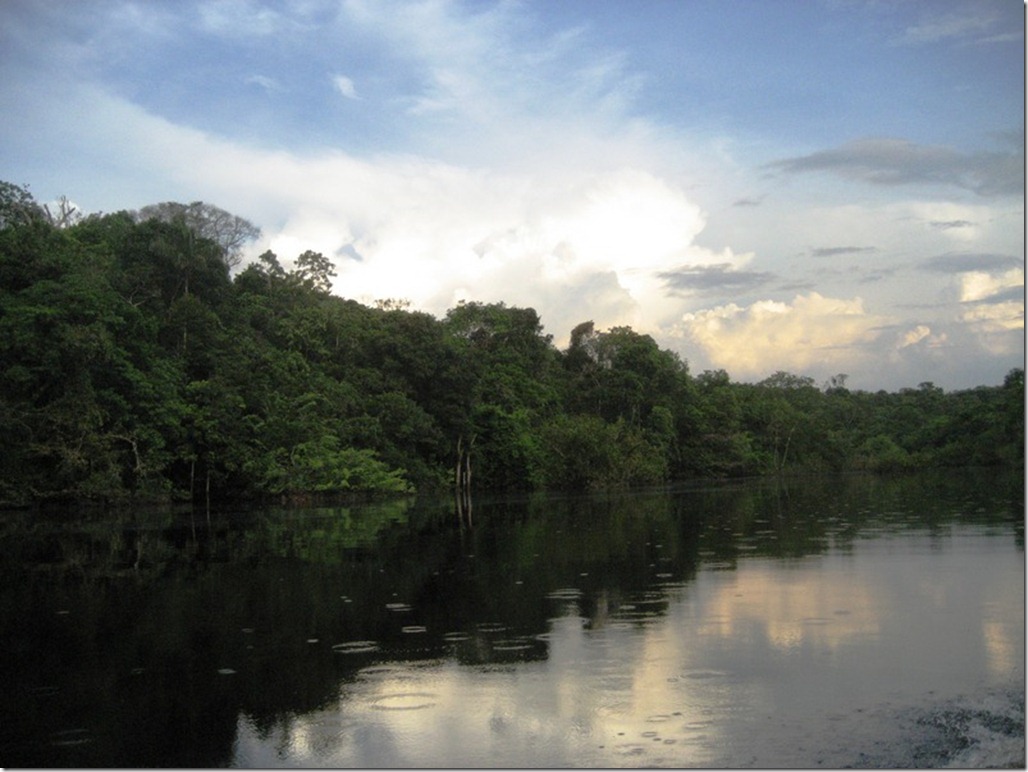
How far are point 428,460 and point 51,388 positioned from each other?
2222cm

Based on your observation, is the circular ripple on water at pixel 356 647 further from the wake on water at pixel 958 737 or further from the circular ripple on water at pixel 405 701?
the wake on water at pixel 958 737

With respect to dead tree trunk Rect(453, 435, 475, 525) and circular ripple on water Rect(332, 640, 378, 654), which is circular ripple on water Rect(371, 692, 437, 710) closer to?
circular ripple on water Rect(332, 640, 378, 654)

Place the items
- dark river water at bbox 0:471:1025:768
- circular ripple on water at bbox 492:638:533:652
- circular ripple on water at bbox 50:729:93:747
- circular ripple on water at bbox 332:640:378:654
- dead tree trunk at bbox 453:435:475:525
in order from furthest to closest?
1. dead tree trunk at bbox 453:435:475:525
2. circular ripple on water at bbox 332:640:378:654
3. circular ripple on water at bbox 492:638:533:652
4. circular ripple on water at bbox 50:729:93:747
5. dark river water at bbox 0:471:1025:768

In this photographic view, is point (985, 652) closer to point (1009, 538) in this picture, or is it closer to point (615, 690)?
point (615, 690)

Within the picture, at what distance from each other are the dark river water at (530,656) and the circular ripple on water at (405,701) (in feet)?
0.09

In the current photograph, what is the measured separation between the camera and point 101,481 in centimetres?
3478

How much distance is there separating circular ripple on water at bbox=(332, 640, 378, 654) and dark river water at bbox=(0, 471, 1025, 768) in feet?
0.16

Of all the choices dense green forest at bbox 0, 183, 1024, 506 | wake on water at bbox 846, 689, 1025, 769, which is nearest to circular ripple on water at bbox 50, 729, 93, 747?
wake on water at bbox 846, 689, 1025, 769

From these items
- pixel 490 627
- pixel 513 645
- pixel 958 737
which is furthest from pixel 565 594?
pixel 958 737

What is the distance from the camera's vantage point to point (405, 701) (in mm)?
6988

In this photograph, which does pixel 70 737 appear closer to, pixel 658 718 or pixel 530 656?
pixel 530 656

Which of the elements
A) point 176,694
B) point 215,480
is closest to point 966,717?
point 176,694

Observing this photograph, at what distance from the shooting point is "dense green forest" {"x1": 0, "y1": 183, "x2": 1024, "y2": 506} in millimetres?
35188

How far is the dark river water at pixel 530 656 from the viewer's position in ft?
19.6
